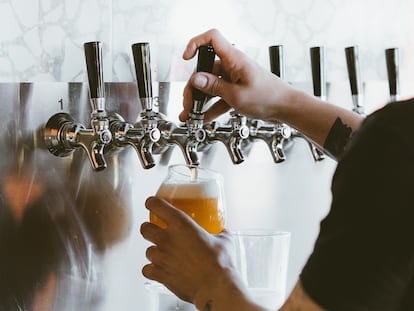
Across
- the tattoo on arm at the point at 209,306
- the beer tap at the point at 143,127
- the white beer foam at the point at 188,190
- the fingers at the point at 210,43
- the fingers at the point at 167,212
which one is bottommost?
the tattoo on arm at the point at 209,306

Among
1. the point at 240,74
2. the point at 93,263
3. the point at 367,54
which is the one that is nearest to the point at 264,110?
the point at 240,74

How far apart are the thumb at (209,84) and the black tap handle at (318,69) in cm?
32

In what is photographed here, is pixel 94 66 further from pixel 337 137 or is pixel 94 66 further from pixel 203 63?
pixel 337 137

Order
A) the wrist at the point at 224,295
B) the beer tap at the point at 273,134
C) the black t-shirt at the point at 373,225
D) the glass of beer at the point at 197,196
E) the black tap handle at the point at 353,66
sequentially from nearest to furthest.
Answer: the black t-shirt at the point at 373,225, the wrist at the point at 224,295, the glass of beer at the point at 197,196, the beer tap at the point at 273,134, the black tap handle at the point at 353,66

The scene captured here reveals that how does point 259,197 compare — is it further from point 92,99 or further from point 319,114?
point 92,99

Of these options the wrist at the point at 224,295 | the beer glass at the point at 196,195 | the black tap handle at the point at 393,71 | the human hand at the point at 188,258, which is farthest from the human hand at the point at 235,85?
the black tap handle at the point at 393,71

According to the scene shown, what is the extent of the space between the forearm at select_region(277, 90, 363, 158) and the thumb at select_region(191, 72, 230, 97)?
127 millimetres

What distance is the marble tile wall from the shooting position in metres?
1.38

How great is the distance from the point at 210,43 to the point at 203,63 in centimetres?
4

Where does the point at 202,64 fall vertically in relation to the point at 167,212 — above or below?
above

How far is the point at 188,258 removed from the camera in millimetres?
1125

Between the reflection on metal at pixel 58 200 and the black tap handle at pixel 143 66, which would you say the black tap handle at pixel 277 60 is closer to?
the reflection on metal at pixel 58 200

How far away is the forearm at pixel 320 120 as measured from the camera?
4.51ft

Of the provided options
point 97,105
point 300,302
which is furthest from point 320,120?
point 300,302
